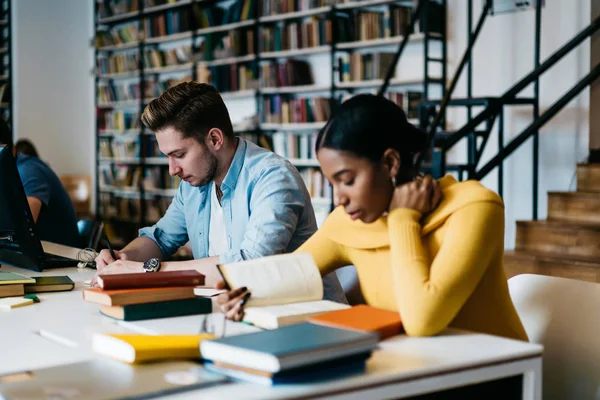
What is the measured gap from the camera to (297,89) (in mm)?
6469

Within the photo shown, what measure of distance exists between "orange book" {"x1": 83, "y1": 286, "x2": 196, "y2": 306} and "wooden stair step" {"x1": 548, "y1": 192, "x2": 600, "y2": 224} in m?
3.20

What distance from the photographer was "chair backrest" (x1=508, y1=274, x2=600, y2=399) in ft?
5.42

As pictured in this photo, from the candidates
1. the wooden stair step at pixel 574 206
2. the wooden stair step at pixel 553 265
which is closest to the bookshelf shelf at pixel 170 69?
the wooden stair step at pixel 574 206

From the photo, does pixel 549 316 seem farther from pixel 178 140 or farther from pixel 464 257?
pixel 178 140

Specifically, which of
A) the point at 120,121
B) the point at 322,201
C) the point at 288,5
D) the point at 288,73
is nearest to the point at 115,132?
the point at 120,121

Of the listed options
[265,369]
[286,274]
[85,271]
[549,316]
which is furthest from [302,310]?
[85,271]

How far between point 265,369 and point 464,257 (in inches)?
19.6

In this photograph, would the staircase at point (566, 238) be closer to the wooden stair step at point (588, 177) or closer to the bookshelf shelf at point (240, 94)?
the wooden stair step at point (588, 177)

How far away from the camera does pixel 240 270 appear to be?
1.59m

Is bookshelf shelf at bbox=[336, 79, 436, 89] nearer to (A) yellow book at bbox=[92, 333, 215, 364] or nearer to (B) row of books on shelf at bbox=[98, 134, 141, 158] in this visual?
(B) row of books on shelf at bbox=[98, 134, 141, 158]

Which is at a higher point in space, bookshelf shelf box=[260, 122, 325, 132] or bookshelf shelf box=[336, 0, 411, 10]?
bookshelf shelf box=[336, 0, 411, 10]

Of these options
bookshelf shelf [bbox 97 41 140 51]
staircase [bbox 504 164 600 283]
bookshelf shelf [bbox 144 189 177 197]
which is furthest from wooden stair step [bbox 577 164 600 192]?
bookshelf shelf [bbox 97 41 140 51]

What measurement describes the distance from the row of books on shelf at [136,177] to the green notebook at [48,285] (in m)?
5.60

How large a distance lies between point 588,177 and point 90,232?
2739 mm
